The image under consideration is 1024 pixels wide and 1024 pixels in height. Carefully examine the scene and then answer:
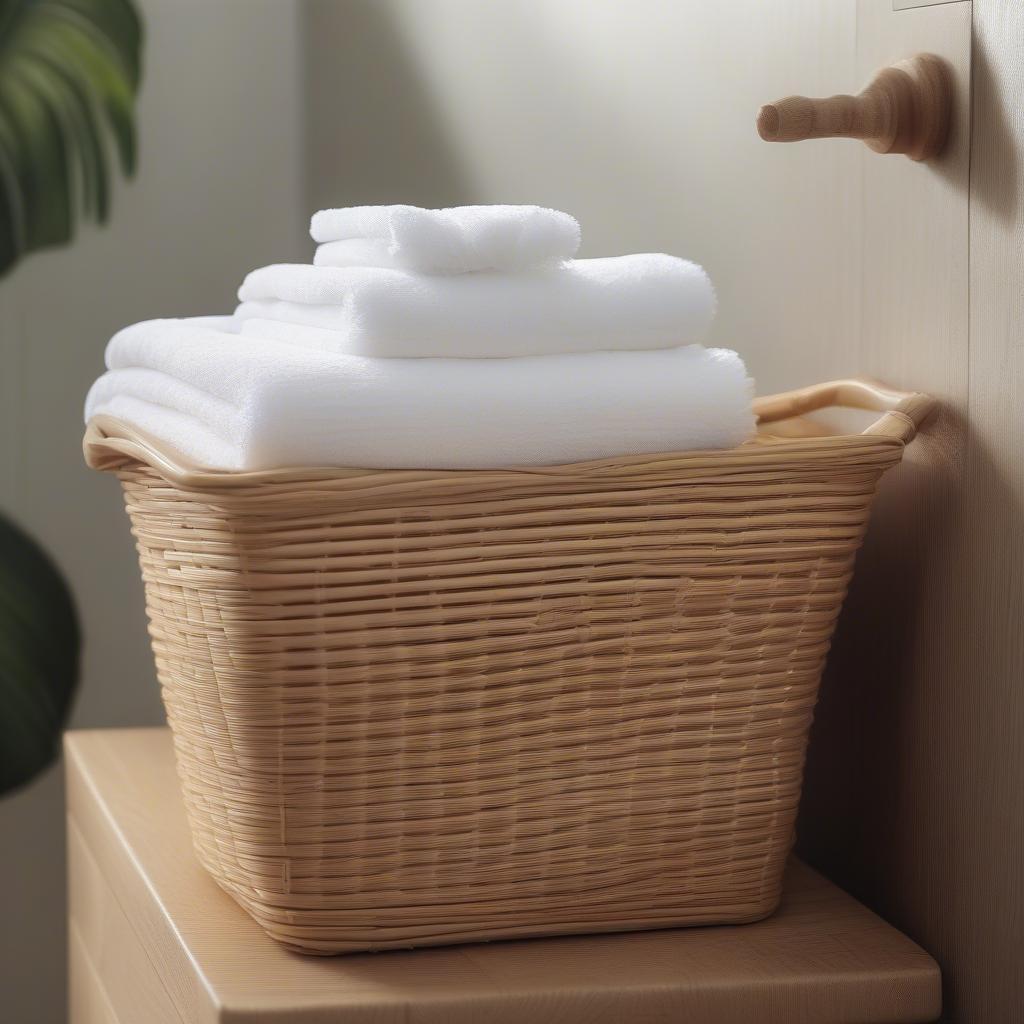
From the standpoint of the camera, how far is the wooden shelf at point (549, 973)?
0.58 metres

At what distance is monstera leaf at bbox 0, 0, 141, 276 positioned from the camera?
1731 mm

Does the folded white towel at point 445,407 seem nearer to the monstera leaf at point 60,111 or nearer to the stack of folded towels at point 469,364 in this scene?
the stack of folded towels at point 469,364

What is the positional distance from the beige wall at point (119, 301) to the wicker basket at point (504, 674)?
120 cm

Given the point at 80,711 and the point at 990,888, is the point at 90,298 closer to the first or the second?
the point at 80,711

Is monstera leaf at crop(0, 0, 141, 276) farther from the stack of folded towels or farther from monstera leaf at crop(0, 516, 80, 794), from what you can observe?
the stack of folded towels

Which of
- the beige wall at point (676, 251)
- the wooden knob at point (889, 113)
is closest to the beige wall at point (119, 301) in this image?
the beige wall at point (676, 251)

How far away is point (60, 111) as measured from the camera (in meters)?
1.76

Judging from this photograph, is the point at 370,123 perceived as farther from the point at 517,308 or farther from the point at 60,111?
the point at 517,308

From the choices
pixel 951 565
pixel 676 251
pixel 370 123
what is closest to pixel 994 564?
pixel 951 565

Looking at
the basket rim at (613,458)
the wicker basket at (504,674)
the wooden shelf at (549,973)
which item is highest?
the basket rim at (613,458)

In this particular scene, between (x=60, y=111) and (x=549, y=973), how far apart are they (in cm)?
149

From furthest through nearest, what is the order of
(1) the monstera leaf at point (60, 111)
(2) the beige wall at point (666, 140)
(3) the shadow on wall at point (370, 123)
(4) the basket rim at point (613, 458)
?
(1) the monstera leaf at point (60, 111), (3) the shadow on wall at point (370, 123), (2) the beige wall at point (666, 140), (4) the basket rim at point (613, 458)

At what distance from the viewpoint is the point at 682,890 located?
65 centimetres

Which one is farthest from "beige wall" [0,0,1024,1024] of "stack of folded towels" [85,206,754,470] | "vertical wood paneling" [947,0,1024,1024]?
Result: "stack of folded towels" [85,206,754,470]
